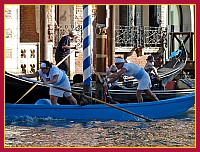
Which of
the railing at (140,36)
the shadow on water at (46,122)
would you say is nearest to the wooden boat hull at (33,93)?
the shadow on water at (46,122)

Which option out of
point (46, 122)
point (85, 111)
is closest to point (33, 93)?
point (46, 122)

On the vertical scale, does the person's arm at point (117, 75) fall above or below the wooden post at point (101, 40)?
below

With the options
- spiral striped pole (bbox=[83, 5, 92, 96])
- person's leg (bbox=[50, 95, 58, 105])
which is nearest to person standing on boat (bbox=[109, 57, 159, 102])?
spiral striped pole (bbox=[83, 5, 92, 96])

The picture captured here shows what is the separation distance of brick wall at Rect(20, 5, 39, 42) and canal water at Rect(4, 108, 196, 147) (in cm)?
744

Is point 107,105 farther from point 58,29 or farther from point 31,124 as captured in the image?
point 58,29

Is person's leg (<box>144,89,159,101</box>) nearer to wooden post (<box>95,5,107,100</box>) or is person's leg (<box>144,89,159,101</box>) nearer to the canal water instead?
the canal water

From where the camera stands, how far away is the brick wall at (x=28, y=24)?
51.0ft

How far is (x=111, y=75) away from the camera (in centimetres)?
907

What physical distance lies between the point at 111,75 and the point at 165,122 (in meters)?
1.14

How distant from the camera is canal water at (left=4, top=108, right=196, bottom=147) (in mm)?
6855

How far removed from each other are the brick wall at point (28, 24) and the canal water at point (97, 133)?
744 cm

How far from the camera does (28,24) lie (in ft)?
51.9

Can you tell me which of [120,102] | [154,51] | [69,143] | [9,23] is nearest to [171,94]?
[120,102]

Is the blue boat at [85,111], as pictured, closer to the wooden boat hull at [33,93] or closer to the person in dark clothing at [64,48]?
the wooden boat hull at [33,93]
